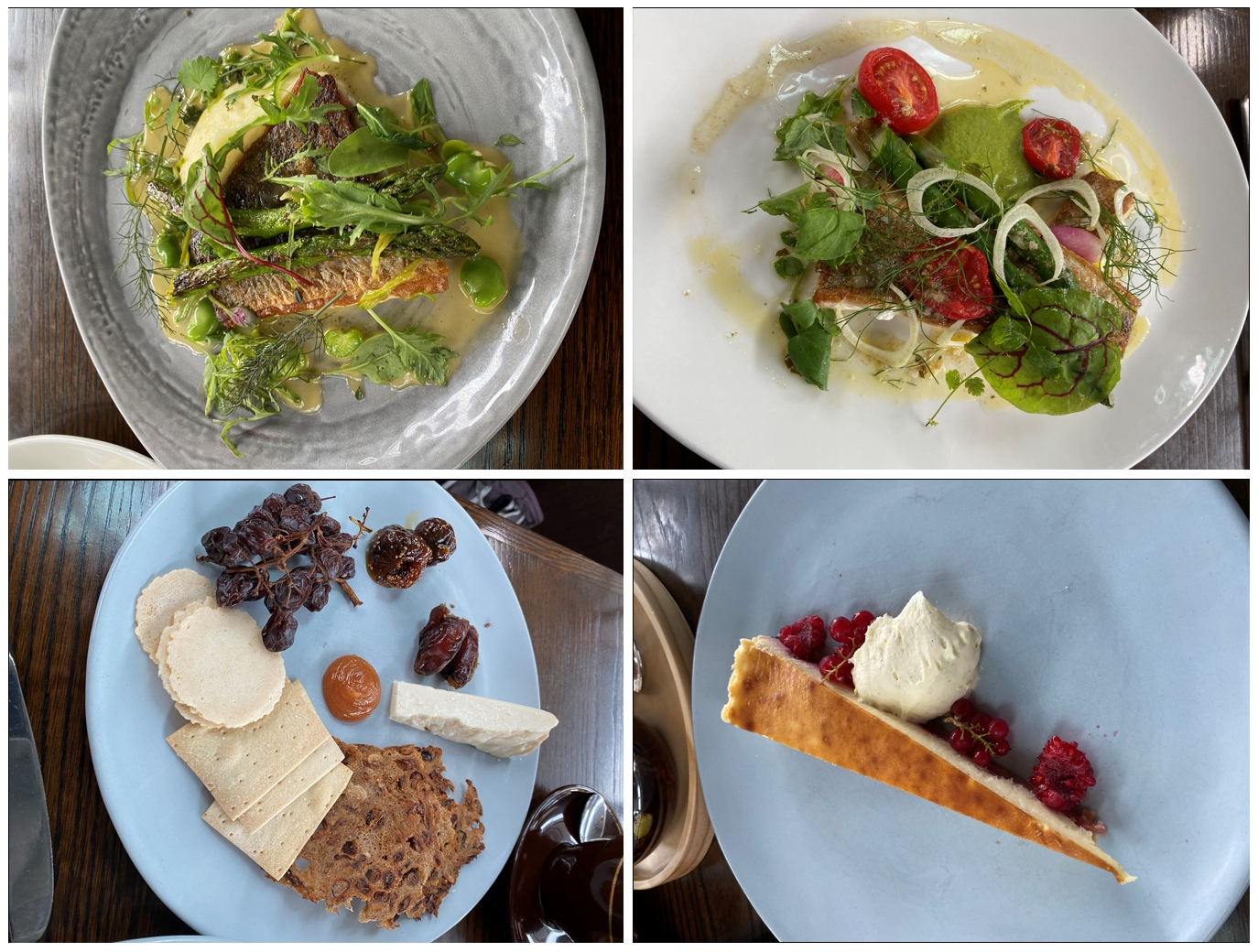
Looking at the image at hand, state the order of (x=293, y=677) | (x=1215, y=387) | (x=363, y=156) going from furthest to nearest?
(x=1215, y=387)
(x=293, y=677)
(x=363, y=156)

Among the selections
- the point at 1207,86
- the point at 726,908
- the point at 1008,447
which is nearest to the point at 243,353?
the point at 726,908

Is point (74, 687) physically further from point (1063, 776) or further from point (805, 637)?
point (1063, 776)

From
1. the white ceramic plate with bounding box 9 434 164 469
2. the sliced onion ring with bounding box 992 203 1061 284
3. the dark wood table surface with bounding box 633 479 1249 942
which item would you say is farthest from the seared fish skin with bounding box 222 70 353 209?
the sliced onion ring with bounding box 992 203 1061 284

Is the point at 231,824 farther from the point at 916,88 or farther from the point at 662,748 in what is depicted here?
the point at 916,88

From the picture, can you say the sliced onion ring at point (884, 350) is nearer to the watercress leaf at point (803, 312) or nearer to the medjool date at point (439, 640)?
the watercress leaf at point (803, 312)

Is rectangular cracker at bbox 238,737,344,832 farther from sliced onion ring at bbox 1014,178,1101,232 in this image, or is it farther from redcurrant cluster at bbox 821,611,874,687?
sliced onion ring at bbox 1014,178,1101,232

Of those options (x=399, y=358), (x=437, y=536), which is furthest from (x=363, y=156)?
(x=437, y=536)

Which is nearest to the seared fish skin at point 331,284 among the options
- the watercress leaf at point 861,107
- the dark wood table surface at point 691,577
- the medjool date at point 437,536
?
the medjool date at point 437,536
